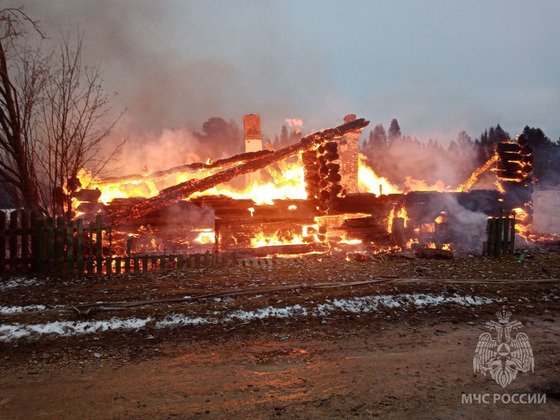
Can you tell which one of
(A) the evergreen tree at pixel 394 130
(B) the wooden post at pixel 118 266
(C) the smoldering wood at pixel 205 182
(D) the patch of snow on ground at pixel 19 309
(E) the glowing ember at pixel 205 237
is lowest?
(D) the patch of snow on ground at pixel 19 309

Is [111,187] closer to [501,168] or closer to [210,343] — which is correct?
[210,343]

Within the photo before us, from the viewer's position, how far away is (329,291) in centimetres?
789

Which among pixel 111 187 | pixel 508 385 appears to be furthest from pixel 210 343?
pixel 111 187

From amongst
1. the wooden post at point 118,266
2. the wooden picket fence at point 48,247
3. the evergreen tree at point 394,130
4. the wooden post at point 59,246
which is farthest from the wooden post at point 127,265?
the evergreen tree at point 394,130

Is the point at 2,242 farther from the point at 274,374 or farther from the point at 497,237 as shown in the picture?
the point at 497,237

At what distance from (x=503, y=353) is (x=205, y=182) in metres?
11.9

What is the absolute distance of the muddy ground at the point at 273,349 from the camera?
13.0ft

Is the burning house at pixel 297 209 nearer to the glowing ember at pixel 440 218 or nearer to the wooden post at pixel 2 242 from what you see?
the glowing ember at pixel 440 218

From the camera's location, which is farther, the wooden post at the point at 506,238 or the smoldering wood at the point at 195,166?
the smoldering wood at the point at 195,166

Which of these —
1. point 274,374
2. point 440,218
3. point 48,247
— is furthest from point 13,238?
point 440,218

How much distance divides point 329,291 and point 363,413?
413 cm

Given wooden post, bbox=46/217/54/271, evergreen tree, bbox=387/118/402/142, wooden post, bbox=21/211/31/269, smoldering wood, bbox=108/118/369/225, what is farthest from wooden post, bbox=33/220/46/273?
evergreen tree, bbox=387/118/402/142

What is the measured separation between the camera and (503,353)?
531 centimetres

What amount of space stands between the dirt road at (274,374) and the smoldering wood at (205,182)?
8.33 m
